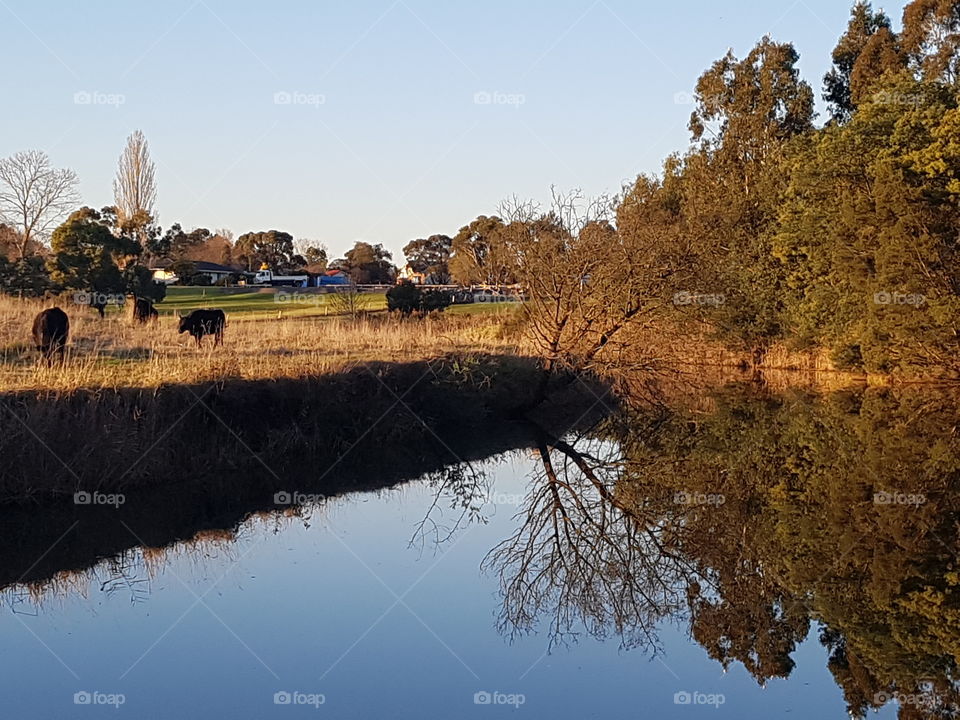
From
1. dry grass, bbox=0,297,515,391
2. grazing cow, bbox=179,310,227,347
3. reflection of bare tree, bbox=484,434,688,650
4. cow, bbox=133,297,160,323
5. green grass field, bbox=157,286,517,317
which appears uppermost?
green grass field, bbox=157,286,517,317

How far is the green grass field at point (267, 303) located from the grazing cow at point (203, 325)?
9718 mm

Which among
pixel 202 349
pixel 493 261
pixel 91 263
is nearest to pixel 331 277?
pixel 91 263

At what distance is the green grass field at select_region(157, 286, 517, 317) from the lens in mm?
34938

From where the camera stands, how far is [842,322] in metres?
30.9

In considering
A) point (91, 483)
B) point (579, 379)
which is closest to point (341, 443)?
point (91, 483)

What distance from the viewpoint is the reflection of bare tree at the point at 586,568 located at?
32.0 ft

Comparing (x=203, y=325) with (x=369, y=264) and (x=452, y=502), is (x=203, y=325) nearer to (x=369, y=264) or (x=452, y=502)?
(x=452, y=502)

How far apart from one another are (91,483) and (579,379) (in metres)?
13.1

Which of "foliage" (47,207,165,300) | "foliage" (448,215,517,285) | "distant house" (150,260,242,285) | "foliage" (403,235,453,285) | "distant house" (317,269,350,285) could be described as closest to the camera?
"foliage" (448,215,517,285)

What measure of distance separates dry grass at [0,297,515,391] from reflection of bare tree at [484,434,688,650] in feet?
17.7

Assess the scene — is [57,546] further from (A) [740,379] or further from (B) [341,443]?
(A) [740,379]

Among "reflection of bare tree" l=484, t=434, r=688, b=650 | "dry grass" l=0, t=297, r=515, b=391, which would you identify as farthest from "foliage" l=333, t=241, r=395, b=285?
"reflection of bare tree" l=484, t=434, r=688, b=650

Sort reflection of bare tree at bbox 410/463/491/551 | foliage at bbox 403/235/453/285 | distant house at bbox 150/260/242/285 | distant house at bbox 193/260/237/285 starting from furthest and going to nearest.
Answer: foliage at bbox 403/235/453/285, distant house at bbox 193/260/237/285, distant house at bbox 150/260/242/285, reflection of bare tree at bbox 410/463/491/551

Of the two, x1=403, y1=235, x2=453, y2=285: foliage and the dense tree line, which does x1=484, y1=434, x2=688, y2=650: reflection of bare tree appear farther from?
x1=403, y1=235, x2=453, y2=285: foliage
